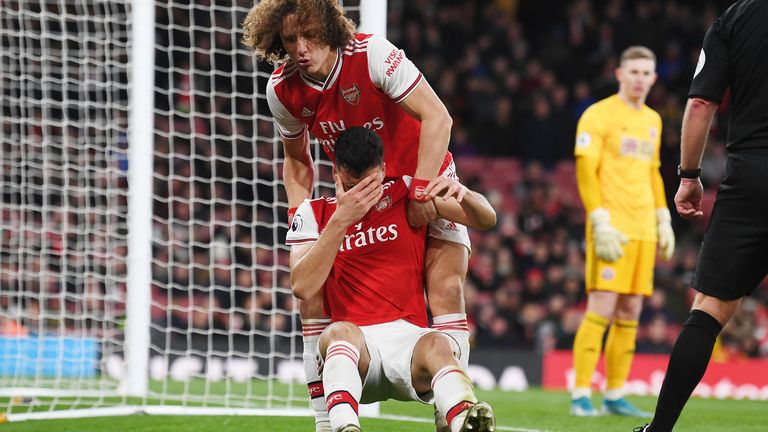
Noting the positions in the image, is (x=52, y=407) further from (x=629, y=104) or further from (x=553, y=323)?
(x=553, y=323)

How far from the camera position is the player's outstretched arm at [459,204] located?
362cm

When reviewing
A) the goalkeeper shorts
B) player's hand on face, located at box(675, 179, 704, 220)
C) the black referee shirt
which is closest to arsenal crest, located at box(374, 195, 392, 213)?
player's hand on face, located at box(675, 179, 704, 220)

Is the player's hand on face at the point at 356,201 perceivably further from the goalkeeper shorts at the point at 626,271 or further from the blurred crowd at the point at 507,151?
the blurred crowd at the point at 507,151

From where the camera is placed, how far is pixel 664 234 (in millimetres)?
A: 6754

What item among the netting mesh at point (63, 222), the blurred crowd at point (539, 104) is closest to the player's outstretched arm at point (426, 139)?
the netting mesh at point (63, 222)

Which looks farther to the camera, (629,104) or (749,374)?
(749,374)

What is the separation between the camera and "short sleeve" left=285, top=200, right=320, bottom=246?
3.75m

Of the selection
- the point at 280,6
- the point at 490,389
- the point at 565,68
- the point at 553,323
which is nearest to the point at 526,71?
the point at 565,68

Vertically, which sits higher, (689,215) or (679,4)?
(679,4)

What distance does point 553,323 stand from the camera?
11727 mm

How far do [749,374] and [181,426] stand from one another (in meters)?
6.54

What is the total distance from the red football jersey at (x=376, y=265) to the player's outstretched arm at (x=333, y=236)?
0.20 m

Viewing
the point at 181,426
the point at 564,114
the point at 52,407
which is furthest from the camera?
the point at 564,114

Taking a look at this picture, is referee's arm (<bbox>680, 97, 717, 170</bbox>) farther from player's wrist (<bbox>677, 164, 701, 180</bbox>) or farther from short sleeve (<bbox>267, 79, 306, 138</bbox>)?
short sleeve (<bbox>267, 79, 306, 138</bbox>)
